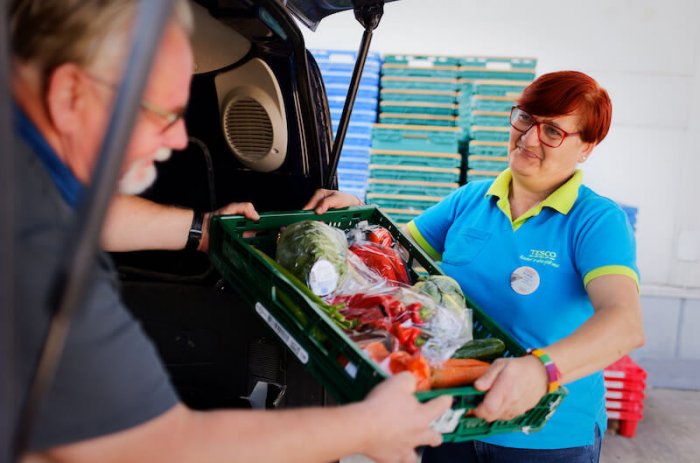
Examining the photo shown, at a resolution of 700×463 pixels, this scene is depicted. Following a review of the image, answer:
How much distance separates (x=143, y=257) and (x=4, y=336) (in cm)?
177

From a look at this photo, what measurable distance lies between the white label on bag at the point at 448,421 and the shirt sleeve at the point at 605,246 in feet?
2.20

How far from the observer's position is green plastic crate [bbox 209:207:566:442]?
1314 millimetres

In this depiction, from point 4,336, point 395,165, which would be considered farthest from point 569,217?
point 395,165

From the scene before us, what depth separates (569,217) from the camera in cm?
195

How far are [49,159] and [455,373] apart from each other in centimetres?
95

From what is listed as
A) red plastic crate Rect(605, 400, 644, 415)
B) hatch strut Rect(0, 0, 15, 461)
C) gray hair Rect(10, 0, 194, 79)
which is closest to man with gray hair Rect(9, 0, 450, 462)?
gray hair Rect(10, 0, 194, 79)

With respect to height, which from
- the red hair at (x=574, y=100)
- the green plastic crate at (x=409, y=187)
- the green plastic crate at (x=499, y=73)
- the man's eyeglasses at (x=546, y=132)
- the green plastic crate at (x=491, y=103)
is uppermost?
the green plastic crate at (x=499, y=73)

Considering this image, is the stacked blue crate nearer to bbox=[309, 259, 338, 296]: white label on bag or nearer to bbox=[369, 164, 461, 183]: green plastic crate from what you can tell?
bbox=[369, 164, 461, 183]: green plastic crate

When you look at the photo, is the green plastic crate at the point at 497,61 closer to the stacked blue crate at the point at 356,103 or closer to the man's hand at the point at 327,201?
the stacked blue crate at the point at 356,103

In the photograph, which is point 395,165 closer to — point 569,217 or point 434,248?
point 434,248

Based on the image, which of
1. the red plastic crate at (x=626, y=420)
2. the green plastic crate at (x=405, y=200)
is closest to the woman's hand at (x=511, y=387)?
the red plastic crate at (x=626, y=420)

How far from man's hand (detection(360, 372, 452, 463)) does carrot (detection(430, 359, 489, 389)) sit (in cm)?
12

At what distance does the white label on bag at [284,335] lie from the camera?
4.78ft

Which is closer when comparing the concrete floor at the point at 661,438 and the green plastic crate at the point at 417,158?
the concrete floor at the point at 661,438
